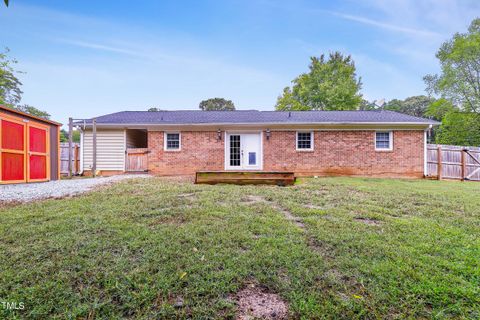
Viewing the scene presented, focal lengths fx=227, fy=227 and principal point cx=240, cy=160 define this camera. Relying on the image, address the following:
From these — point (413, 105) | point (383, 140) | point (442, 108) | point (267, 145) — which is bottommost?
point (267, 145)

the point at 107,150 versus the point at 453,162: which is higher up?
the point at 107,150

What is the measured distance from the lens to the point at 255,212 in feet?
13.8

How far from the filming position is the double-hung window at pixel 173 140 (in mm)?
11602

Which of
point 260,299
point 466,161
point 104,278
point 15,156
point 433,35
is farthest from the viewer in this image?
point 433,35

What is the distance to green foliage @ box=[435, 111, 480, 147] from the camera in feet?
58.5

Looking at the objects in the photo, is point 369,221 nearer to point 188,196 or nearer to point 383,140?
point 188,196

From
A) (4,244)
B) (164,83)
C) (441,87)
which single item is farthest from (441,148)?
(164,83)

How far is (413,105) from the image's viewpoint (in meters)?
37.5

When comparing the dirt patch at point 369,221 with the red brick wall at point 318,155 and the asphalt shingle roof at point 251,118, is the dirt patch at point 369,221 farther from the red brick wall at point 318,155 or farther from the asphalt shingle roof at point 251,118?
the asphalt shingle roof at point 251,118

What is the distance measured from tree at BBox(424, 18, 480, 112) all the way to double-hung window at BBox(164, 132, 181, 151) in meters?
20.7

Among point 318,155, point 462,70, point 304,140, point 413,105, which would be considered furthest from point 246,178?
point 413,105

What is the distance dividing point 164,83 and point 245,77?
7145mm

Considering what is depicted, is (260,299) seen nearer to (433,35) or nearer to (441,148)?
(441,148)

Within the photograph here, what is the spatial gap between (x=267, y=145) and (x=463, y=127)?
17.9 m
